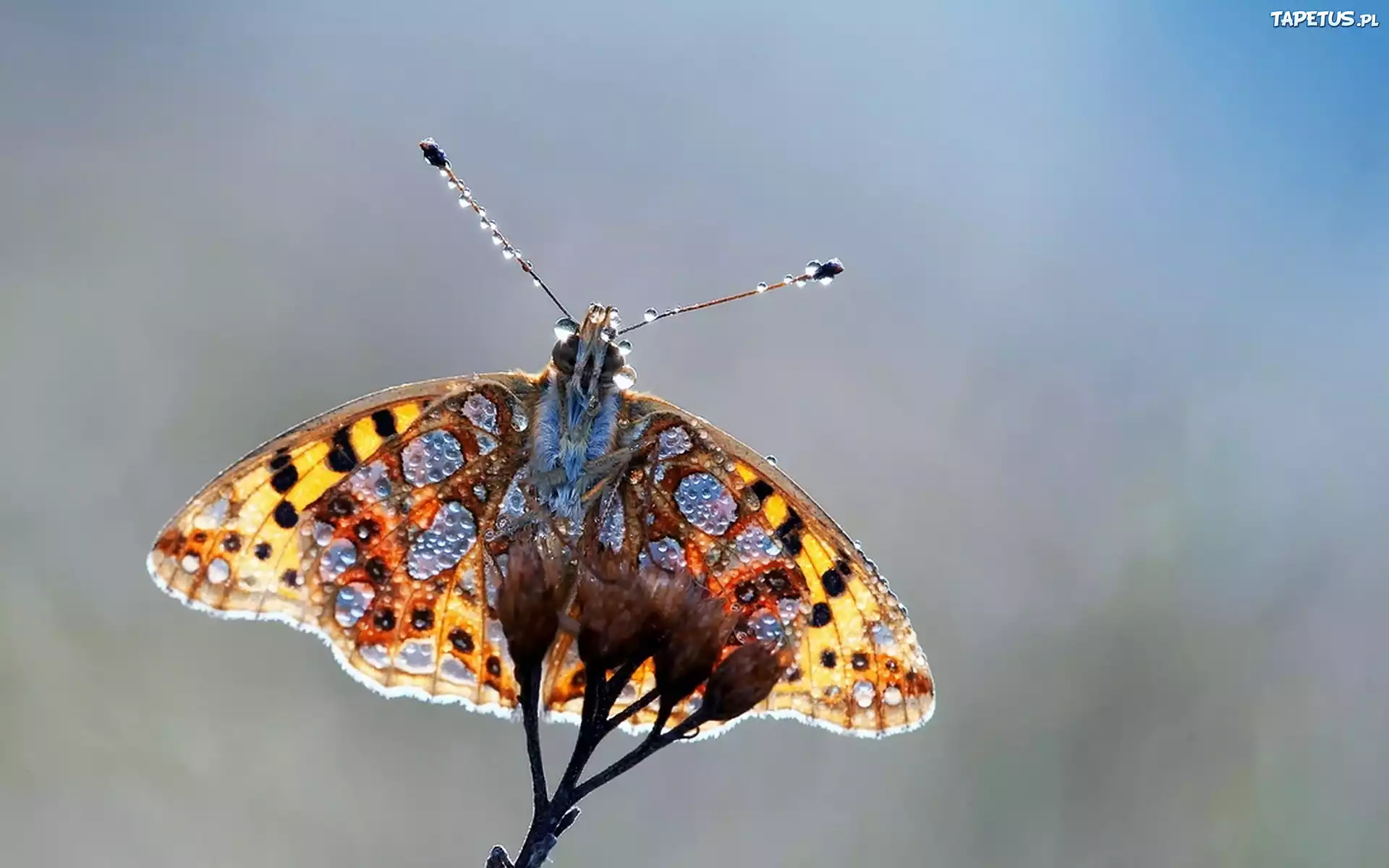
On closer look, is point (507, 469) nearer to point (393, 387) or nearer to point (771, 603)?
point (393, 387)

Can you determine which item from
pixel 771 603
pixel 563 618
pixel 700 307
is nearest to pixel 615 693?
pixel 563 618

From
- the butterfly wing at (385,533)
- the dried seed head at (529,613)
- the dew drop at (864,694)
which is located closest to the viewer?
the dried seed head at (529,613)

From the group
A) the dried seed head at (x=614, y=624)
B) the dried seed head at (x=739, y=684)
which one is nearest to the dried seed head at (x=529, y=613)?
the dried seed head at (x=614, y=624)

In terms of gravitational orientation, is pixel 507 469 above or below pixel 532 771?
above

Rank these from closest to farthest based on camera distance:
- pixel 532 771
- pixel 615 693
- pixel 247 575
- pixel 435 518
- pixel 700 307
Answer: pixel 532 771 → pixel 615 693 → pixel 247 575 → pixel 435 518 → pixel 700 307

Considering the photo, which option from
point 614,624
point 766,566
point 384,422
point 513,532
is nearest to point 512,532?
point 513,532

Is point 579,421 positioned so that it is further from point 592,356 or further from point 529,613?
point 529,613

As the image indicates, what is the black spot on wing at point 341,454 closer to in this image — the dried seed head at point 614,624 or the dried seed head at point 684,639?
the dried seed head at point 614,624
